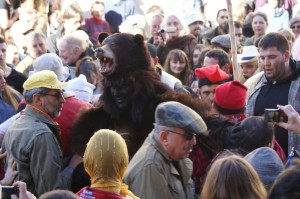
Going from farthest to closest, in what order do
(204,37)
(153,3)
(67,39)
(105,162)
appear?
(153,3) < (204,37) < (67,39) < (105,162)

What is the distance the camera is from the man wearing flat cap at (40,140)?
269 inches

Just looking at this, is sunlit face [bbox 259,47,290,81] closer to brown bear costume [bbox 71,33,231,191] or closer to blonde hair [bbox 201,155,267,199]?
brown bear costume [bbox 71,33,231,191]

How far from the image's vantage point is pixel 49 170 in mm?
6840

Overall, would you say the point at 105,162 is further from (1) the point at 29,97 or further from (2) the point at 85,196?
(1) the point at 29,97

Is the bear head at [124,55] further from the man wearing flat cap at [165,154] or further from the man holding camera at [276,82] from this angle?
the man holding camera at [276,82]

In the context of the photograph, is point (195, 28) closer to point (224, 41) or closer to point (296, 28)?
point (296, 28)

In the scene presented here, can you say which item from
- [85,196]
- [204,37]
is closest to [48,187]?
[85,196]

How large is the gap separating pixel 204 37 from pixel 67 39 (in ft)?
9.92

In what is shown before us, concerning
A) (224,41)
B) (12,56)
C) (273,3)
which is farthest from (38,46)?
(273,3)

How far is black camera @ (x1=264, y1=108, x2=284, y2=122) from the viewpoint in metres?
6.27

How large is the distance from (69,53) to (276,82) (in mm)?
3630

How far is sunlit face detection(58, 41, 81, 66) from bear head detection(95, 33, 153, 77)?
12.3 feet

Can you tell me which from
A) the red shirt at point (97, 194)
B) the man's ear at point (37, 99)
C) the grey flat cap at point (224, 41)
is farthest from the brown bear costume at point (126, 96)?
the grey flat cap at point (224, 41)

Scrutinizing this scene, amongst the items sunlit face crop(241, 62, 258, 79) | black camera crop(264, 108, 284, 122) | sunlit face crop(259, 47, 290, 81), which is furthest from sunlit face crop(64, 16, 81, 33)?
black camera crop(264, 108, 284, 122)
